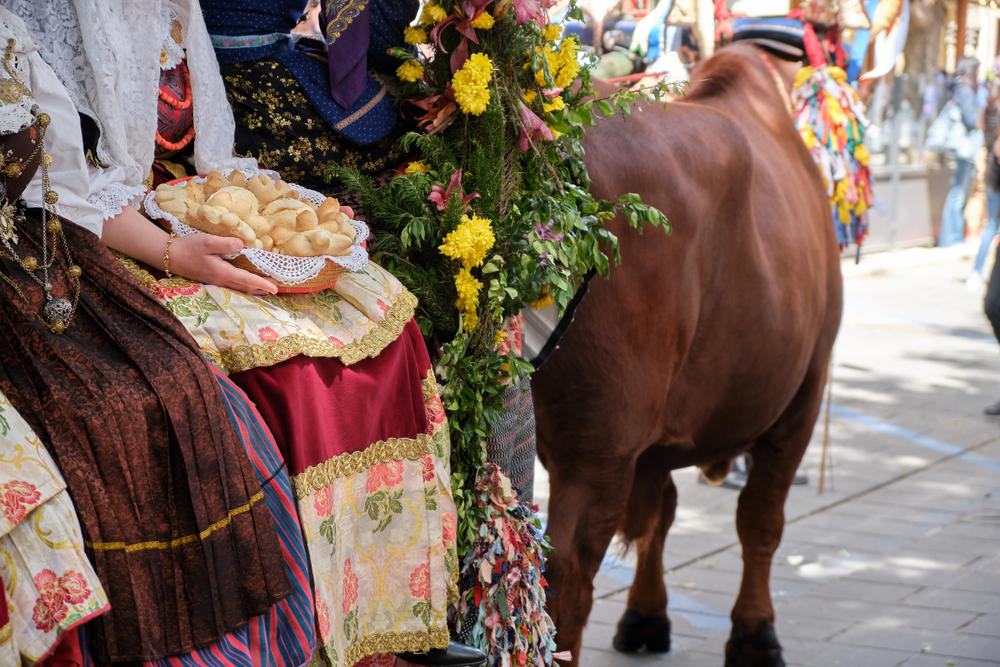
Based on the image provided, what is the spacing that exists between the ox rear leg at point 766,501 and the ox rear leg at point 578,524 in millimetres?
1143

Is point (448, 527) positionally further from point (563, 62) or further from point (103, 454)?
point (563, 62)

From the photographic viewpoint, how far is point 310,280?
2113mm

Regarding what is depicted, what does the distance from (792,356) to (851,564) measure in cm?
167

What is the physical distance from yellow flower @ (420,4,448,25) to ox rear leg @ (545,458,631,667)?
45.3 inches

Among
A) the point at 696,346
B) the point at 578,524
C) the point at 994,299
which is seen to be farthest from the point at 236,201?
the point at 994,299

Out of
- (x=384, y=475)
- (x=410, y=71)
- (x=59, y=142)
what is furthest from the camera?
(x=410, y=71)

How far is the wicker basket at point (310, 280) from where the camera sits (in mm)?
2055

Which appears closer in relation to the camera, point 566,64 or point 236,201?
point 236,201

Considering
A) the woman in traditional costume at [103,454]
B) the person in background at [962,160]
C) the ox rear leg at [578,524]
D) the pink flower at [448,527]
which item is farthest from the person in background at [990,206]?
the woman in traditional costume at [103,454]

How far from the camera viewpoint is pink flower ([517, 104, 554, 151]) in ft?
8.23

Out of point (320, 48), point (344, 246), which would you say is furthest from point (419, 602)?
point (320, 48)

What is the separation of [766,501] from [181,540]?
2.62m

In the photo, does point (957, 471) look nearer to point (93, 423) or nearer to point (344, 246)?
point (344, 246)

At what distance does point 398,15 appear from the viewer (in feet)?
8.27
